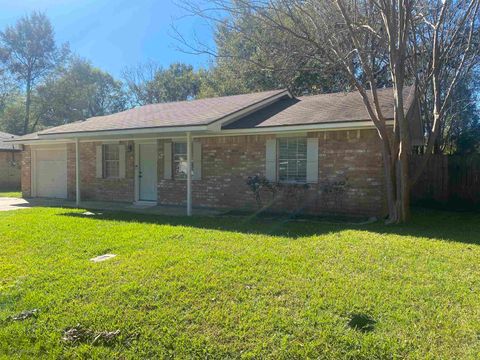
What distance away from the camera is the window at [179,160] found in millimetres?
13094

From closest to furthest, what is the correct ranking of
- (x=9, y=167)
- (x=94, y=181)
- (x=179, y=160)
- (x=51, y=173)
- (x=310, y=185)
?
1. (x=310, y=185)
2. (x=179, y=160)
3. (x=94, y=181)
4. (x=51, y=173)
5. (x=9, y=167)

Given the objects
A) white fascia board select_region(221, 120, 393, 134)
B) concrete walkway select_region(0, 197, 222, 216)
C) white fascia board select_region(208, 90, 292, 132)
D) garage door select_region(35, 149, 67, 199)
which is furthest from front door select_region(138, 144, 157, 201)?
garage door select_region(35, 149, 67, 199)

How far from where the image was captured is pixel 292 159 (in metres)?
11.2

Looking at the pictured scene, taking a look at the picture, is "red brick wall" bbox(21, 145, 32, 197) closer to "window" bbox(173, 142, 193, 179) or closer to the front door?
the front door

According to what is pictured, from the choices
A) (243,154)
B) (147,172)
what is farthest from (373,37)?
(147,172)

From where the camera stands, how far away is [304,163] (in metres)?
11.0

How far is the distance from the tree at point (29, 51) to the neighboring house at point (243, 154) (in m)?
23.9

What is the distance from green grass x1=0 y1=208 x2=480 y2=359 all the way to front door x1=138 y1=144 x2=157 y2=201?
613 cm

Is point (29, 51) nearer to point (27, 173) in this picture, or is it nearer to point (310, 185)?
point (27, 173)

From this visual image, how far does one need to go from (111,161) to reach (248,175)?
19.1ft

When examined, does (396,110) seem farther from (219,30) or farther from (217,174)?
(217,174)

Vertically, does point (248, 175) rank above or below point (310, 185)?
above

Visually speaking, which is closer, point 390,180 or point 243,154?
point 390,180

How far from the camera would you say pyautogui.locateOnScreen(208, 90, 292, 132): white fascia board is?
35.0 feet
